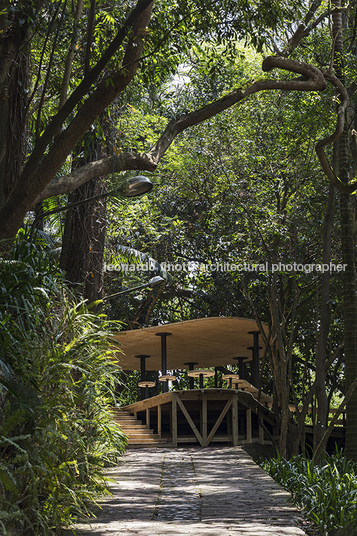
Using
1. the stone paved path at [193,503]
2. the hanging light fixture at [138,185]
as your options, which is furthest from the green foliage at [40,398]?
the hanging light fixture at [138,185]

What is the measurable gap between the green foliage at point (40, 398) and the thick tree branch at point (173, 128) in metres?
0.77

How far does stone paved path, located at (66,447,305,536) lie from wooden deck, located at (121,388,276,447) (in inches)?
133

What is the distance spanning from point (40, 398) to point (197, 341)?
11.2 meters

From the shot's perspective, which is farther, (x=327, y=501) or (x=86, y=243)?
(x=86, y=243)

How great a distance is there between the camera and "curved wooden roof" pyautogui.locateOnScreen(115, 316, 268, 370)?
12656 mm

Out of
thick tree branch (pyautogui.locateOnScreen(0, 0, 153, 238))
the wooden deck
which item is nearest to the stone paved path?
thick tree branch (pyautogui.locateOnScreen(0, 0, 153, 238))

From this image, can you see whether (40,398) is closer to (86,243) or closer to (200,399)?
(86,243)

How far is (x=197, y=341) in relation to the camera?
14.5 m

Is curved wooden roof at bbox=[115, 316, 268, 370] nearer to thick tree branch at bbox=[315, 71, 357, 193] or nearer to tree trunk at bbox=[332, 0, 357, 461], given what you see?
tree trunk at bbox=[332, 0, 357, 461]

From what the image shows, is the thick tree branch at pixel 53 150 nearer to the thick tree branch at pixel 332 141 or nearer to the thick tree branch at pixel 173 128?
the thick tree branch at pixel 173 128

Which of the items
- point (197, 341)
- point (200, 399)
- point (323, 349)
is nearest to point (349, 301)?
point (323, 349)

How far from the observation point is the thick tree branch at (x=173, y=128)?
16.1ft

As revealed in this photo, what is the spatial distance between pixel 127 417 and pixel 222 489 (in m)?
8.70

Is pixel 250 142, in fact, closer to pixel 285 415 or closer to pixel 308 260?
pixel 308 260
